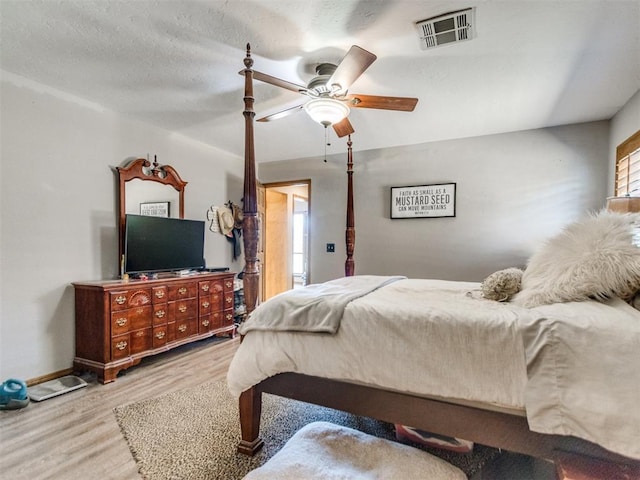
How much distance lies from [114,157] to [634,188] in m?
4.70

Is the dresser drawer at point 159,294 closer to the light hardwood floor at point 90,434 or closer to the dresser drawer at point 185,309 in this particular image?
the dresser drawer at point 185,309

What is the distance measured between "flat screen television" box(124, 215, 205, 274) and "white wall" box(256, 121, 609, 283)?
1681 millimetres

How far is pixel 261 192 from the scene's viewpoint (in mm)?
5156

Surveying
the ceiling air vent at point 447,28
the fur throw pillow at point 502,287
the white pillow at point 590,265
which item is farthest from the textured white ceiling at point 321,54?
the fur throw pillow at point 502,287

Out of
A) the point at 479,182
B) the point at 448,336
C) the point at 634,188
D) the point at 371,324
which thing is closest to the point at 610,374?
the point at 448,336

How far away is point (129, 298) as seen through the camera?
285 cm

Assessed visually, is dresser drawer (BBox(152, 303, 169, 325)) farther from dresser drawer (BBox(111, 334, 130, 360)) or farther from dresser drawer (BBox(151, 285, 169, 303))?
dresser drawer (BBox(111, 334, 130, 360))

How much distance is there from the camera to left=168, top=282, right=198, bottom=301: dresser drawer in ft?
10.6

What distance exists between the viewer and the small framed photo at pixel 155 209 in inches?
136

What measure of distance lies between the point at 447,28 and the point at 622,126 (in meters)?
2.29

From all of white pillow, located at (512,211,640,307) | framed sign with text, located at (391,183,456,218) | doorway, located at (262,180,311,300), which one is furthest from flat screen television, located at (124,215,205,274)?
white pillow, located at (512,211,640,307)

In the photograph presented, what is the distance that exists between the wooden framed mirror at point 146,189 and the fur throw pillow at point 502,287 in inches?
127

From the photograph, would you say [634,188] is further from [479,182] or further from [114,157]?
[114,157]

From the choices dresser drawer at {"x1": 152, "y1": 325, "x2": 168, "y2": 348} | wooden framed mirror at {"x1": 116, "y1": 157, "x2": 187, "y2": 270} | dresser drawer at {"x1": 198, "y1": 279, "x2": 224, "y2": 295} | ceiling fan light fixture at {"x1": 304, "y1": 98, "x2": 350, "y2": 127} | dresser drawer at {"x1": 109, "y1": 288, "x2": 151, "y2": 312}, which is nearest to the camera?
ceiling fan light fixture at {"x1": 304, "y1": 98, "x2": 350, "y2": 127}
